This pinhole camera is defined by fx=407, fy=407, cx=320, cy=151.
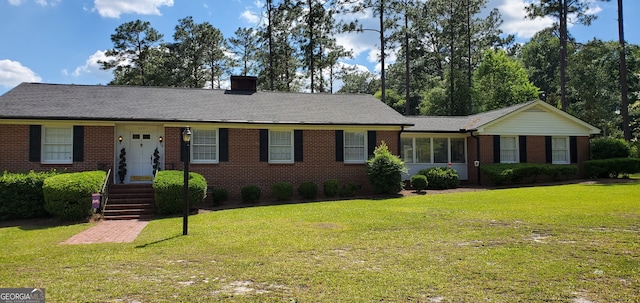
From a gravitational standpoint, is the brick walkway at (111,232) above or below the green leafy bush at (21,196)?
below

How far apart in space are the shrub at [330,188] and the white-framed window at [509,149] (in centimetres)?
971

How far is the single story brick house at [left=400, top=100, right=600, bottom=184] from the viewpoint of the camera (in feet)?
68.2

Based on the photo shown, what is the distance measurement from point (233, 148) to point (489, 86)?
93.6 ft

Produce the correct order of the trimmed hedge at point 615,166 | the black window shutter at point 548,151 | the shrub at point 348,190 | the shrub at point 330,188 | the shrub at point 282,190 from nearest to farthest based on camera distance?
the shrub at point 282,190
the shrub at point 330,188
the shrub at point 348,190
the trimmed hedge at point 615,166
the black window shutter at point 548,151

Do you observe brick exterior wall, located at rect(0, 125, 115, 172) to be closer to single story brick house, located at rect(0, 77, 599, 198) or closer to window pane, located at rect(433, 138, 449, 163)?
single story brick house, located at rect(0, 77, 599, 198)

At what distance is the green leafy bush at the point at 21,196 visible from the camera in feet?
40.3

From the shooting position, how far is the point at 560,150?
71.1 ft

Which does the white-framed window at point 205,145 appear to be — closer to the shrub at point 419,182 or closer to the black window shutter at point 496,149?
the shrub at point 419,182

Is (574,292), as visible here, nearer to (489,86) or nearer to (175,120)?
(175,120)

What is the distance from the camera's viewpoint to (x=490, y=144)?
68.3ft

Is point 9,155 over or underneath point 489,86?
underneath

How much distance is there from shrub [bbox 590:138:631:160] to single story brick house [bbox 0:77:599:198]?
3.04 metres

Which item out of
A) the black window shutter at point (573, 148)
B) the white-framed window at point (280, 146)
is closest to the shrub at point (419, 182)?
the white-framed window at point (280, 146)

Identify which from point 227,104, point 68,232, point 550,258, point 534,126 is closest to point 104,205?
point 68,232
